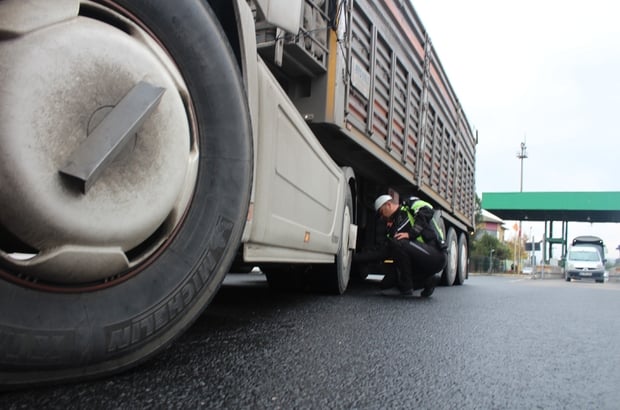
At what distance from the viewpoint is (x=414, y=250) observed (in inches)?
190

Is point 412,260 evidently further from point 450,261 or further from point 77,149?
point 77,149

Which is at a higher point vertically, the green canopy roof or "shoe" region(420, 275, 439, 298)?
→ the green canopy roof

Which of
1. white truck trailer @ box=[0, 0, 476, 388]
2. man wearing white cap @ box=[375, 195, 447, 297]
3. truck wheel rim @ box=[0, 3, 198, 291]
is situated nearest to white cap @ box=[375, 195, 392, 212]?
man wearing white cap @ box=[375, 195, 447, 297]

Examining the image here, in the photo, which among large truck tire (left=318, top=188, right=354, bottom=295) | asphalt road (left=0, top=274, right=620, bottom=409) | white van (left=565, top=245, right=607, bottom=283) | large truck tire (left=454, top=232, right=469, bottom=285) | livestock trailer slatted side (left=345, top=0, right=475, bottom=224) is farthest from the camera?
white van (left=565, top=245, right=607, bottom=283)

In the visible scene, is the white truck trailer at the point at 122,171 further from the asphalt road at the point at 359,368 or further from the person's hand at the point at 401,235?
the person's hand at the point at 401,235

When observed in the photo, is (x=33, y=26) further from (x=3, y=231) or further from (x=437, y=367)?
(x=437, y=367)

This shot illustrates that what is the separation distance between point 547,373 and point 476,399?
532 millimetres

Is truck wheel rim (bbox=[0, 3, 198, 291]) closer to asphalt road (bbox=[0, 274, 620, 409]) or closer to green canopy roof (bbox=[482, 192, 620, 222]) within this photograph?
asphalt road (bbox=[0, 274, 620, 409])

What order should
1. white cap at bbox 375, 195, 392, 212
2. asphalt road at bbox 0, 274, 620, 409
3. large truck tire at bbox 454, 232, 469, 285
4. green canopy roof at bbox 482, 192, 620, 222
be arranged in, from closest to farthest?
asphalt road at bbox 0, 274, 620, 409, white cap at bbox 375, 195, 392, 212, large truck tire at bbox 454, 232, 469, 285, green canopy roof at bbox 482, 192, 620, 222

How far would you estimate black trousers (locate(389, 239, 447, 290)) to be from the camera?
15.6ft

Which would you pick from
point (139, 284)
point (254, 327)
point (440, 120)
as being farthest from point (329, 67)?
point (440, 120)

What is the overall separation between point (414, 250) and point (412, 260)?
4.6 inches

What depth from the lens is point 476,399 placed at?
1390mm

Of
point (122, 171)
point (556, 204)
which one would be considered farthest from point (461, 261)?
point (556, 204)
